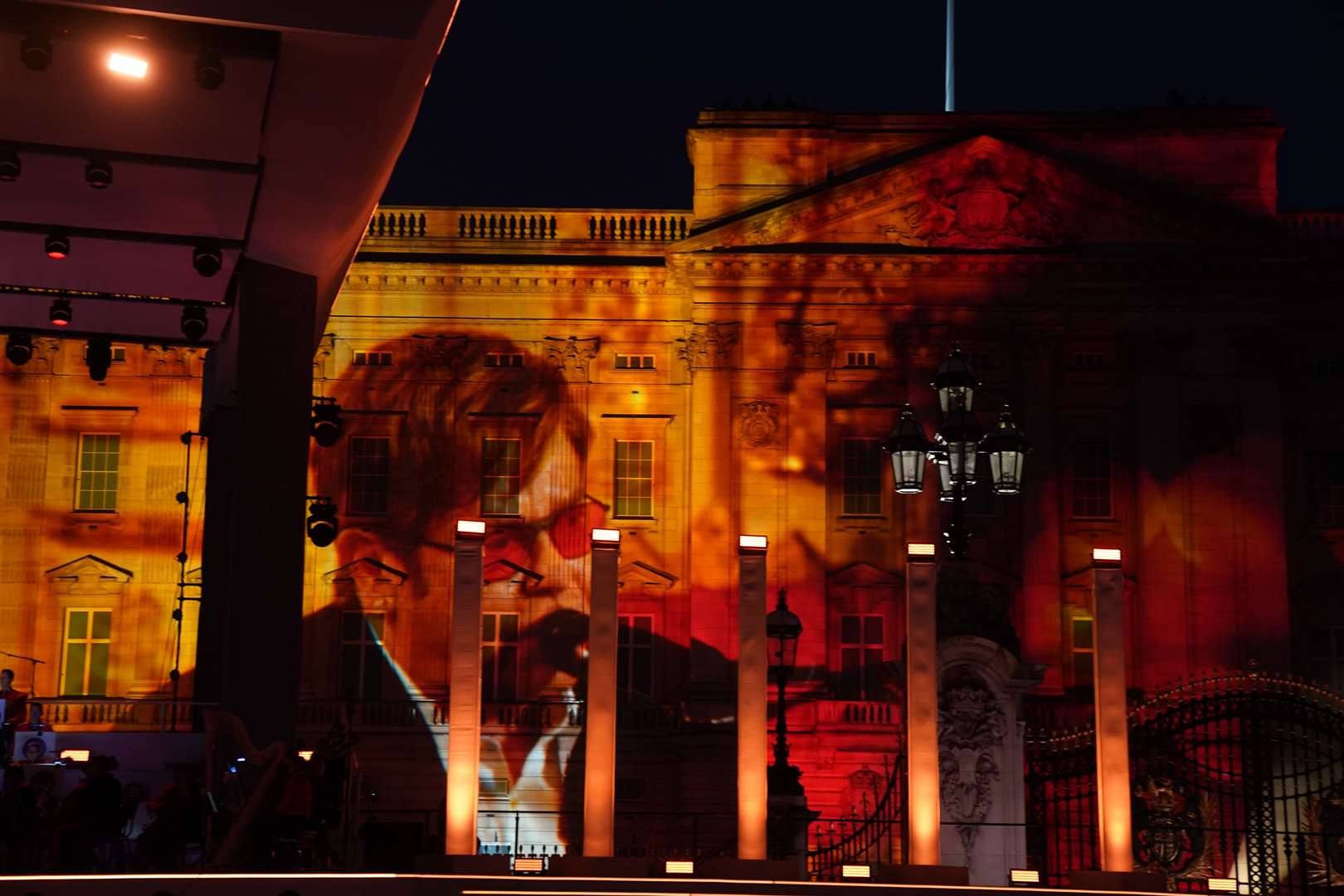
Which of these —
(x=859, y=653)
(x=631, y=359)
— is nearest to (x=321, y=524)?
(x=631, y=359)

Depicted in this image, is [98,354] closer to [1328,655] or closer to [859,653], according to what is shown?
[859,653]

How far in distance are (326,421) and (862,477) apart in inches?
693

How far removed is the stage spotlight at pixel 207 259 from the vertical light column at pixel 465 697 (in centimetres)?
325

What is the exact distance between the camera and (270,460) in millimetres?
16625

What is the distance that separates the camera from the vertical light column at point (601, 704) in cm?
1623

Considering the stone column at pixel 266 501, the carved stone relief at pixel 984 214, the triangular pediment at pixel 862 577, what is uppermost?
the carved stone relief at pixel 984 214

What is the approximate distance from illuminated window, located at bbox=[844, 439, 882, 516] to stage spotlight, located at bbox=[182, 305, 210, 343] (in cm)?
2230

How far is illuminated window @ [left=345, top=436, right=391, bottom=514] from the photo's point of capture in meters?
40.3

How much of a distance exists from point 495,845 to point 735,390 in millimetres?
10921

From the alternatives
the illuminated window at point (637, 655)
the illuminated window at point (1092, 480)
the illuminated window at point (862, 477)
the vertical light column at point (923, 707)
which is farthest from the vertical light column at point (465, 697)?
the illuminated window at point (1092, 480)

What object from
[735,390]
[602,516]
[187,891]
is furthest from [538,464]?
[187,891]

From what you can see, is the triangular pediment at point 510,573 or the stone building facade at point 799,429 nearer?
the stone building facade at point 799,429

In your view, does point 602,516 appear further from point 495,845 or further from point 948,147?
point 948,147

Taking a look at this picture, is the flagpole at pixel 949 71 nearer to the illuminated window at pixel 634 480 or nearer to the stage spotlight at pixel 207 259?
the illuminated window at pixel 634 480
